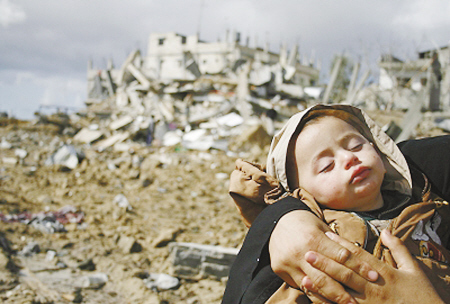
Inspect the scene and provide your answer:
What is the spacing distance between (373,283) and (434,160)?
82cm

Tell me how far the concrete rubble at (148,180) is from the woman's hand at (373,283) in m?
2.54

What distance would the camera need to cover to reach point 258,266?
1153 millimetres

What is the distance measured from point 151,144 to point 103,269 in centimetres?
722

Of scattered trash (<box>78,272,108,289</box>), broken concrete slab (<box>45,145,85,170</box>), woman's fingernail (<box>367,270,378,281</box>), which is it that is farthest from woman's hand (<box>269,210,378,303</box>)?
broken concrete slab (<box>45,145,85,170</box>)

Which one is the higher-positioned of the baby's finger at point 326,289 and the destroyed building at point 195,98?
the baby's finger at point 326,289

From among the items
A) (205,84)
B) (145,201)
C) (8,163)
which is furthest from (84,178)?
(205,84)

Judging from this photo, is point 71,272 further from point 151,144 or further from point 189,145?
point 151,144

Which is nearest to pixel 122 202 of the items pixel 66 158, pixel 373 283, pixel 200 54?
pixel 66 158

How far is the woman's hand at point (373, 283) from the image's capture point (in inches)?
38.3

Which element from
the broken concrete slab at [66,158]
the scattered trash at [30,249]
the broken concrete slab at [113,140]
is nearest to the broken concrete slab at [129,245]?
the scattered trash at [30,249]

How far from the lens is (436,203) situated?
1.36m

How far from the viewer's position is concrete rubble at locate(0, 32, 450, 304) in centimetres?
368

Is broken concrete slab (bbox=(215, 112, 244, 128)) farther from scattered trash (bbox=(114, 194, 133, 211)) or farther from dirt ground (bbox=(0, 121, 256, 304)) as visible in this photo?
scattered trash (bbox=(114, 194, 133, 211))

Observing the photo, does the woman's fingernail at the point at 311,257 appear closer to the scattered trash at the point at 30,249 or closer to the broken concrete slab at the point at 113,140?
the scattered trash at the point at 30,249
